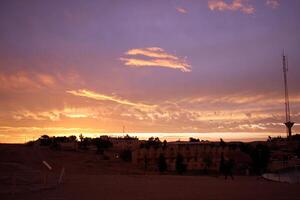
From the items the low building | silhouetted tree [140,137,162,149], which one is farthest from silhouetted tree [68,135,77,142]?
the low building

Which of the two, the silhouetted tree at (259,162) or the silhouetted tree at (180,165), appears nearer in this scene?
the silhouetted tree at (180,165)

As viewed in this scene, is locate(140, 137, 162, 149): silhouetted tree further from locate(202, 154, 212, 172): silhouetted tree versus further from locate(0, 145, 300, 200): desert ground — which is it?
locate(0, 145, 300, 200): desert ground

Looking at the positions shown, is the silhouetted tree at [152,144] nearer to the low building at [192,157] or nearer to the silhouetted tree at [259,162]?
the low building at [192,157]

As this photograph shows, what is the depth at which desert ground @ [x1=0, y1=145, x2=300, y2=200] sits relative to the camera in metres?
25.0

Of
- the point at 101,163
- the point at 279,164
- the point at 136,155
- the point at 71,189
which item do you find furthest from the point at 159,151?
the point at 71,189

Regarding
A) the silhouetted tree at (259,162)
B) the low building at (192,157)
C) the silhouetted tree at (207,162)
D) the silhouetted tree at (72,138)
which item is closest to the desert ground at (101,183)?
the low building at (192,157)

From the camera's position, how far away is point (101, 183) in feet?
111

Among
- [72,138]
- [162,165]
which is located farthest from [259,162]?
[72,138]

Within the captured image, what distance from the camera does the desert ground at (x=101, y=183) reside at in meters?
25.0

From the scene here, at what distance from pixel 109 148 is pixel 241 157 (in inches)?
1152

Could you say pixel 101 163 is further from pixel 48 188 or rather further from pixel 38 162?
pixel 48 188

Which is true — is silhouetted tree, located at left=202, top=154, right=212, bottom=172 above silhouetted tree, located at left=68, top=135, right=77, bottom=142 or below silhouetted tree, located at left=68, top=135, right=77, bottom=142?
below

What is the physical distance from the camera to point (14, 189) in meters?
26.5

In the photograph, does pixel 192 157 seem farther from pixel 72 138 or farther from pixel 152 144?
pixel 72 138
